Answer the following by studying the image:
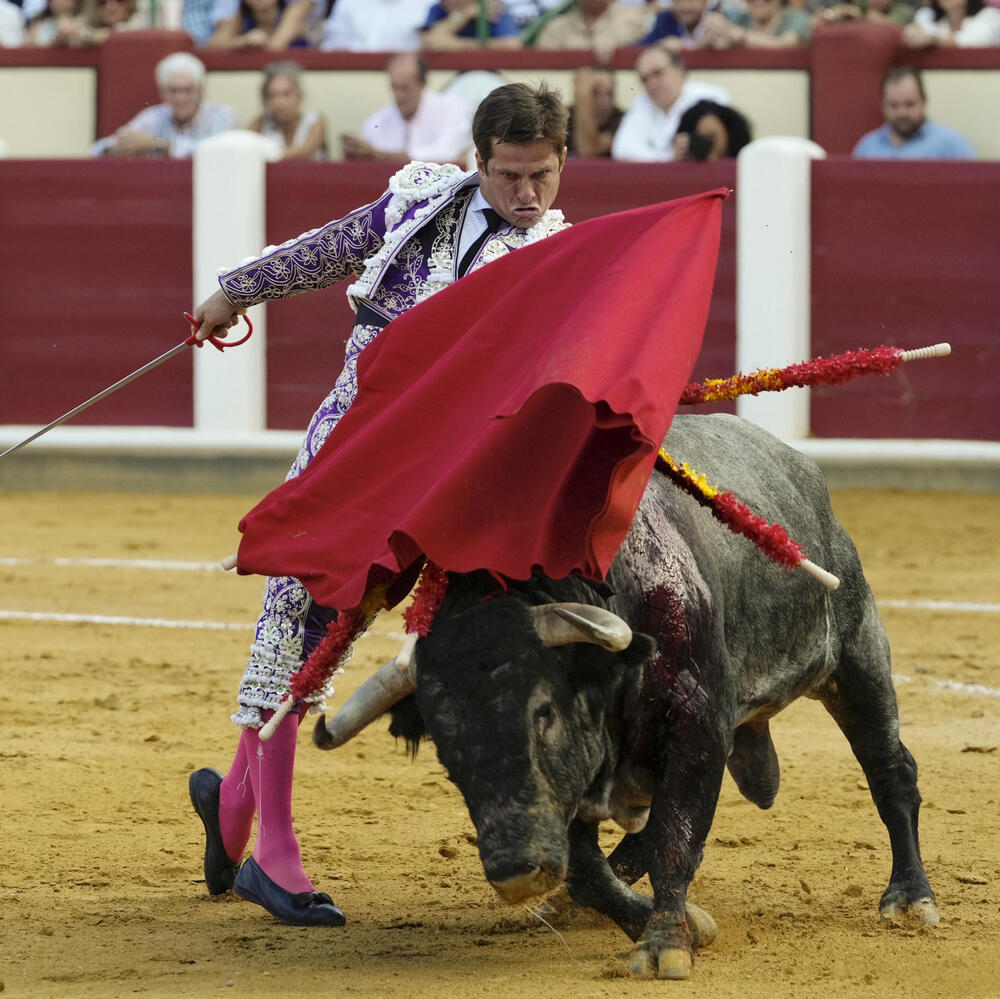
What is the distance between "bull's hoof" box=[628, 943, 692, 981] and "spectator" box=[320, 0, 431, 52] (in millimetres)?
6973

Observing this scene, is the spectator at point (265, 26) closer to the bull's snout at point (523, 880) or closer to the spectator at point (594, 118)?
the spectator at point (594, 118)

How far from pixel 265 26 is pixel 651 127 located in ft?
7.19

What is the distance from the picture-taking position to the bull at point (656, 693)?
7.92 feet

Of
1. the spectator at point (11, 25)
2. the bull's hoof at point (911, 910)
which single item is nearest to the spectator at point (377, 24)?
the spectator at point (11, 25)

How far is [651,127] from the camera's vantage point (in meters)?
8.20

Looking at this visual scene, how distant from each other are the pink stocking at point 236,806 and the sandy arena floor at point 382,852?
11cm

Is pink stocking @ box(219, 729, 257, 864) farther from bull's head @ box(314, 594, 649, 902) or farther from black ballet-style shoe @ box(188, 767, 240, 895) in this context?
bull's head @ box(314, 594, 649, 902)

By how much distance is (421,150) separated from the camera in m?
8.23

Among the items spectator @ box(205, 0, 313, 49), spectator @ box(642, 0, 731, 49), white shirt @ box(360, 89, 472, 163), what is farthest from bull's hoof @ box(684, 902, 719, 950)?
spectator @ box(205, 0, 313, 49)

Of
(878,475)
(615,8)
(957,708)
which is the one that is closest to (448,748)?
(957,708)

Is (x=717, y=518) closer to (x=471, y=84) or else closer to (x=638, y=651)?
(x=638, y=651)

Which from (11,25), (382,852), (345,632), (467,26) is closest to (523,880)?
(345,632)

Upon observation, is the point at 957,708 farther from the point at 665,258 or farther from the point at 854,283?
the point at 854,283

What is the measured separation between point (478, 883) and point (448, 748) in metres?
0.88
